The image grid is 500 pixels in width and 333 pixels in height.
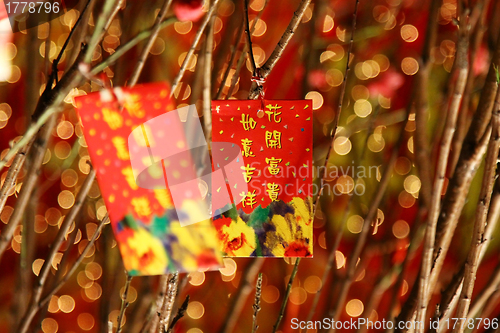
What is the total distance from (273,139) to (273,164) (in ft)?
0.11

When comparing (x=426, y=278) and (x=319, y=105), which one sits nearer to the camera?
(x=426, y=278)

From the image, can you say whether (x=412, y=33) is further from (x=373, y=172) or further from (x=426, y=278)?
(x=426, y=278)

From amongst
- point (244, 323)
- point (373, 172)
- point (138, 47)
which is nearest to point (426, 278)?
point (373, 172)

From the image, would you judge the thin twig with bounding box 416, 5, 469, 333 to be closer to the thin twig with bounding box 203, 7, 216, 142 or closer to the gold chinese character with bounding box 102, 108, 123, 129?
the thin twig with bounding box 203, 7, 216, 142

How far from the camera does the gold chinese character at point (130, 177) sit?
50 centimetres

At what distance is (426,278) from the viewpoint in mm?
454

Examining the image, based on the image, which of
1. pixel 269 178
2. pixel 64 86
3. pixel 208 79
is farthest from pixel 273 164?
pixel 64 86

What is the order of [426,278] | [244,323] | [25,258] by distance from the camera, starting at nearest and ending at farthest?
[426,278] < [25,258] < [244,323]

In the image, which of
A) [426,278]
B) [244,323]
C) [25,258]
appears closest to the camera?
[426,278]

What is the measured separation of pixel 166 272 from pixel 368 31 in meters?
0.54

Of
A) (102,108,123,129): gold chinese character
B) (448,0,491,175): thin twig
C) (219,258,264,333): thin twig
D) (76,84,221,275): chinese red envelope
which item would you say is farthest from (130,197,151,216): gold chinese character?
(448,0,491,175): thin twig

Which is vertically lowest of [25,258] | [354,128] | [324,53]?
[25,258]

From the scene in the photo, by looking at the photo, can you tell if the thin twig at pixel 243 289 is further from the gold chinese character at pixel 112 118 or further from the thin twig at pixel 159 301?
the gold chinese character at pixel 112 118

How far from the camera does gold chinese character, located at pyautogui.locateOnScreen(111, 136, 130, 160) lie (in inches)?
19.3
